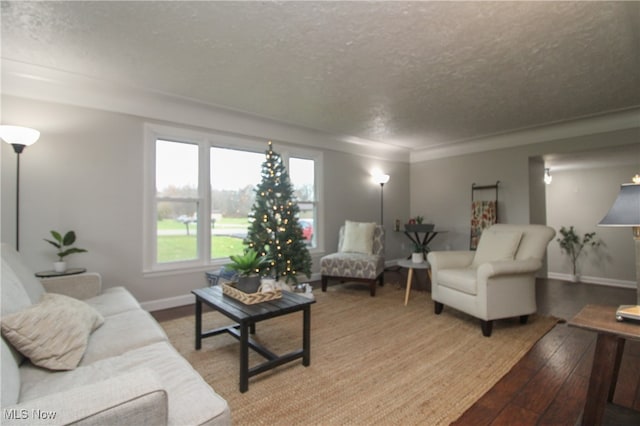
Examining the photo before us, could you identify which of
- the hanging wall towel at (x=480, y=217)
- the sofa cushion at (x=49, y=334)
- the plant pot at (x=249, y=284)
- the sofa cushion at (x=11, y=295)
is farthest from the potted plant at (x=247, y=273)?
the hanging wall towel at (x=480, y=217)

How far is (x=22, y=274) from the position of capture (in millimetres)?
1812

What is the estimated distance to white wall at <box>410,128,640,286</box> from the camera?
15.0 ft

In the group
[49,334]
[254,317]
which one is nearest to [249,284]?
[254,317]

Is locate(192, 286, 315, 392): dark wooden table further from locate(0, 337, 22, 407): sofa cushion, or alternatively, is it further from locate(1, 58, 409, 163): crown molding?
locate(1, 58, 409, 163): crown molding

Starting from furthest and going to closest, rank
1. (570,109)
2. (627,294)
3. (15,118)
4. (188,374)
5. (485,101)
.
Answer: (627,294) < (570,109) < (485,101) < (15,118) < (188,374)

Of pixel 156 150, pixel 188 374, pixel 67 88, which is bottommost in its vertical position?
pixel 188 374

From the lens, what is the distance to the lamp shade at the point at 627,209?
142 cm

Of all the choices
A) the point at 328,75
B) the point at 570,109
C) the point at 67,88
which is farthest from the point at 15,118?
the point at 570,109

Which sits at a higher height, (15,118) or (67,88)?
(67,88)

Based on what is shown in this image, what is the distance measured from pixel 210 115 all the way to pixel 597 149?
17.4 ft

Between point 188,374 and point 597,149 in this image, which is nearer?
point 188,374

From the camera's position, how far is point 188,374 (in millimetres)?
1249

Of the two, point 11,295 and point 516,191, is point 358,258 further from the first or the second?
point 11,295

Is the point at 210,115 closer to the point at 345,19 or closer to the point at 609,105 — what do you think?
the point at 345,19
